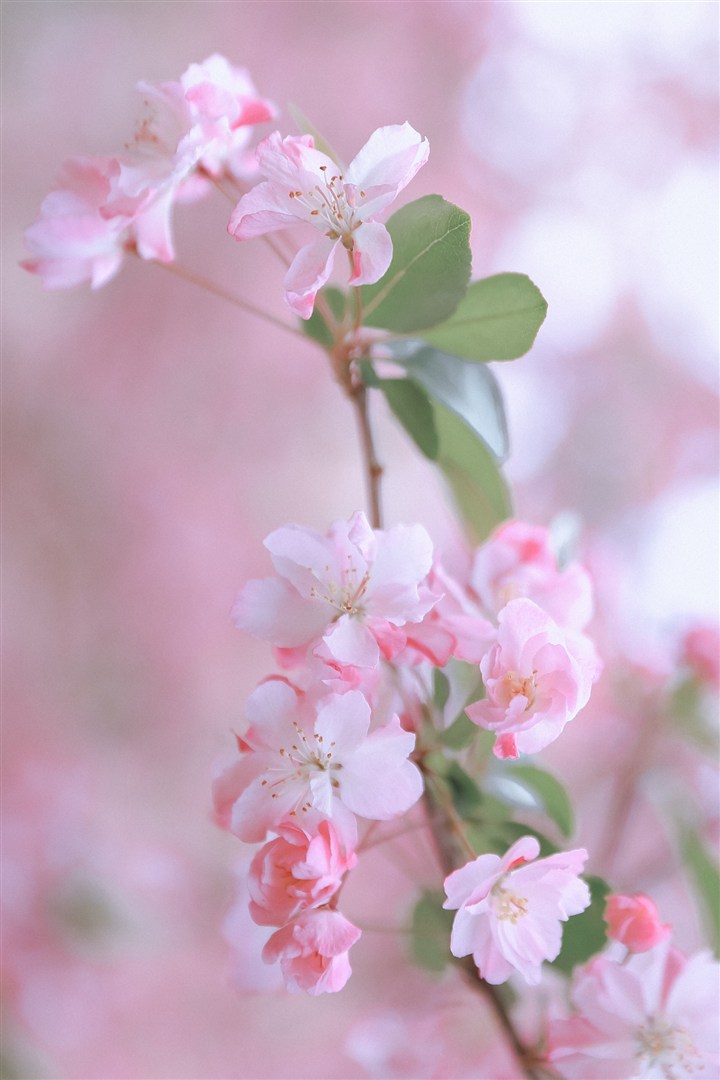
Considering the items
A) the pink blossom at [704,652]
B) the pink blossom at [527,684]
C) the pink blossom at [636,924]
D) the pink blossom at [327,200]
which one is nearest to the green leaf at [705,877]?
the pink blossom at [704,652]

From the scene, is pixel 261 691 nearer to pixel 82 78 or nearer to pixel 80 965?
pixel 80 965

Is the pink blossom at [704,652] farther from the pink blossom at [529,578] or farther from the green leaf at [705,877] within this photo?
the pink blossom at [529,578]

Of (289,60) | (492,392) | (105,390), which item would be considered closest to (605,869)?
(492,392)

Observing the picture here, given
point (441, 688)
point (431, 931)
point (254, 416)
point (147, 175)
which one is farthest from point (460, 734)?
point (254, 416)

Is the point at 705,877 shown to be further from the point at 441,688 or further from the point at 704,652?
the point at 441,688

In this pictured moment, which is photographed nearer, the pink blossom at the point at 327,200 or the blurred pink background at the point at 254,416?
the pink blossom at the point at 327,200

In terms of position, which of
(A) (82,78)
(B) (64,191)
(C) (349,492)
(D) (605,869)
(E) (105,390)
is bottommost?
(D) (605,869)
